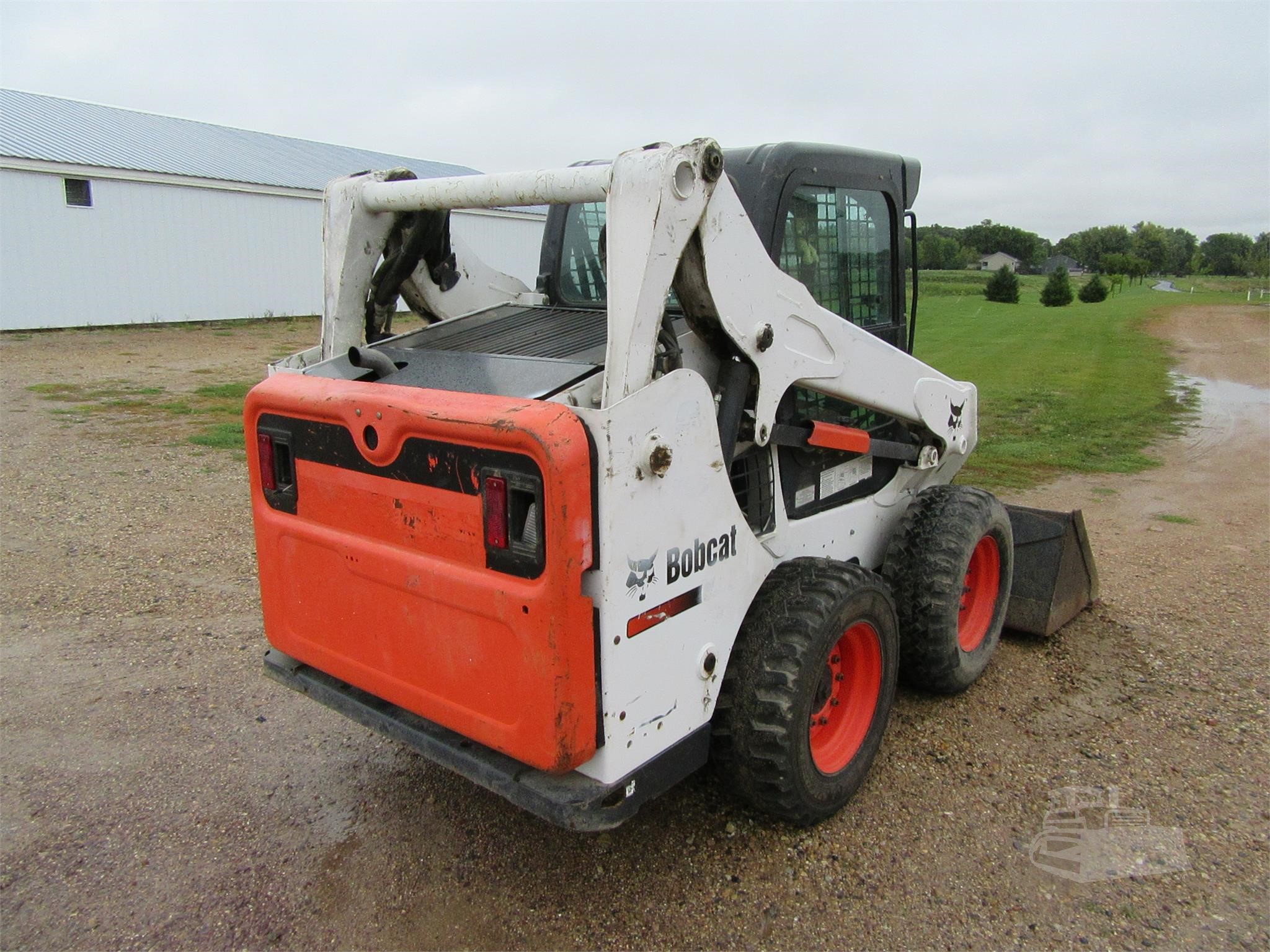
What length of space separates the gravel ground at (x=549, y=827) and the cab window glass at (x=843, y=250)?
70.1 inches

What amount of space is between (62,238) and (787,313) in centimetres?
2018

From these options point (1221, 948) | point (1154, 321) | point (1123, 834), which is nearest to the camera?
point (1221, 948)

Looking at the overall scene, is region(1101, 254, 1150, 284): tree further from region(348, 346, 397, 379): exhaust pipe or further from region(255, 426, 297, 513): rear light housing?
region(255, 426, 297, 513): rear light housing

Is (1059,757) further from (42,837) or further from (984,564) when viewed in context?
(42,837)

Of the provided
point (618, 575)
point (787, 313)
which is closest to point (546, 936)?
point (618, 575)

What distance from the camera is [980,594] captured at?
181 inches

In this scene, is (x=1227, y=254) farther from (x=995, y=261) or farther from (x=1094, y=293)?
(x=1094, y=293)

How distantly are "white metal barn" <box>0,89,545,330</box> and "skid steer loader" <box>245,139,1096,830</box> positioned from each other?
15506 mm

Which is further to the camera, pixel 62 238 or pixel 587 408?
pixel 62 238

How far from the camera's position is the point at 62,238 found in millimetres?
18984

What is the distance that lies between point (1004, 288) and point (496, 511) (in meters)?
39.8

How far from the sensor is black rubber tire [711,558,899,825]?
303 centimetres

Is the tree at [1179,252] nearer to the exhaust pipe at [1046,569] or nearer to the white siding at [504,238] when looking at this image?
the white siding at [504,238]

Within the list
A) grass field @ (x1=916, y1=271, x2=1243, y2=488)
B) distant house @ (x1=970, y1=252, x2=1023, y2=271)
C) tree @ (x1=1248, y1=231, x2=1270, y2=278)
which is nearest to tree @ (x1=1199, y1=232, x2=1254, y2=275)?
tree @ (x1=1248, y1=231, x2=1270, y2=278)
